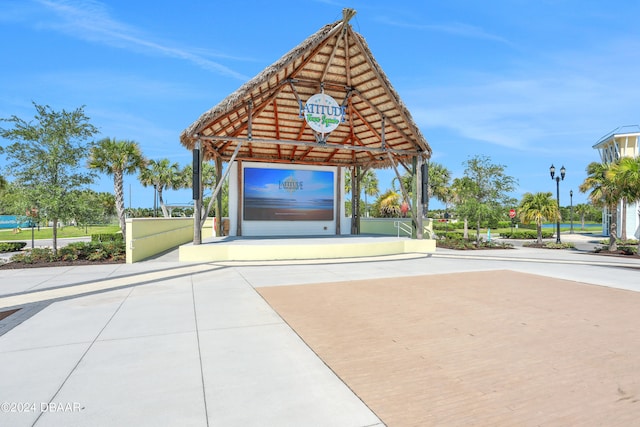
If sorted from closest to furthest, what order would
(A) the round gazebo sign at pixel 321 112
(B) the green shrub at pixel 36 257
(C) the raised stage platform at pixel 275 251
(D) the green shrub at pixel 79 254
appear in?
(B) the green shrub at pixel 36 257
(D) the green shrub at pixel 79 254
(C) the raised stage platform at pixel 275 251
(A) the round gazebo sign at pixel 321 112

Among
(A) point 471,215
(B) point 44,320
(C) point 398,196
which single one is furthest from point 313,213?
(C) point 398,196

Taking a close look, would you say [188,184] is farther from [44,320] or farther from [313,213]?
[44,320]

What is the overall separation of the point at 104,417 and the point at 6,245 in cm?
2366

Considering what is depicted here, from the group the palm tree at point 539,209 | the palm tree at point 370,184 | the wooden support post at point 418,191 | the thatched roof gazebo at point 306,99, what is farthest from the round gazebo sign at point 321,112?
the palm tree at point 370,184

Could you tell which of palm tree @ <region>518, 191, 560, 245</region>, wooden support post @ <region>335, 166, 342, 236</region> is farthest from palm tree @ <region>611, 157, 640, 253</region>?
wooden support post @ <region>335, 166, 342, 236</region>

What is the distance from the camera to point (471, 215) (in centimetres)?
2367

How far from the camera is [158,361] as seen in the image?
3.97 metres

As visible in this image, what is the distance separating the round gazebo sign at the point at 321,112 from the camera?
14996mm

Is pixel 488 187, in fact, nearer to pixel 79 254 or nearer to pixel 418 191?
pixel 418 191

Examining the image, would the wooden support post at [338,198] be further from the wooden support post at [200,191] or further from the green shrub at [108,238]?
the green shrub at [108,238]

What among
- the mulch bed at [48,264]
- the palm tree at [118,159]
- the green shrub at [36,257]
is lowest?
the mulch bed at [48,264]

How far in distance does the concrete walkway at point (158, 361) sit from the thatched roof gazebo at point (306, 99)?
777 cm

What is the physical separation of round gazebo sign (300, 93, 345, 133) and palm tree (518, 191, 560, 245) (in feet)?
60.4

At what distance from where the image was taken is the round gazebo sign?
14996 mm
